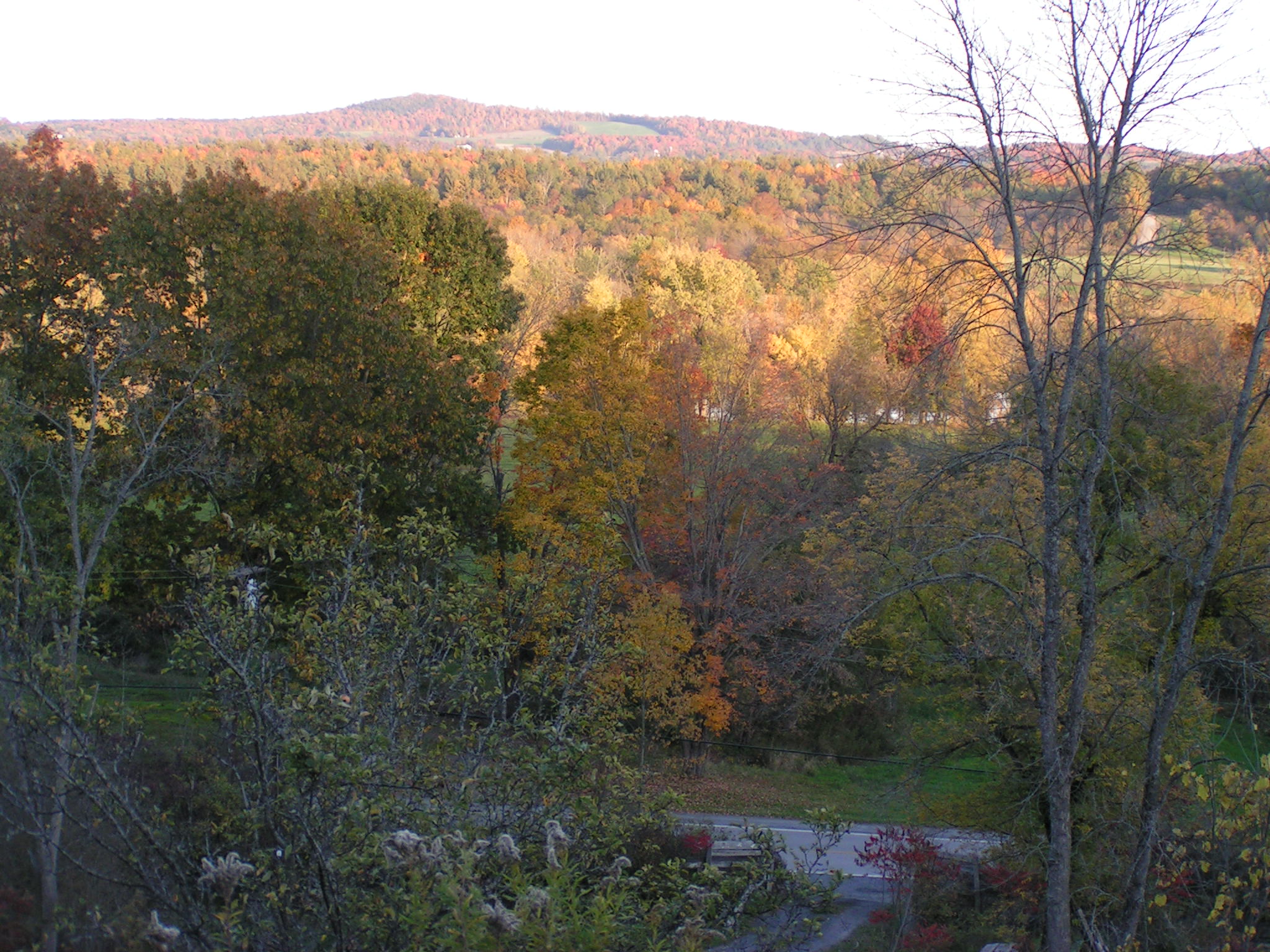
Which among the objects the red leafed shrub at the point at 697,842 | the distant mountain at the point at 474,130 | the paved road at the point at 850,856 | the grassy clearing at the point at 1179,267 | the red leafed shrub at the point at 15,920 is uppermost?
the distant mountain at the point at 474,130

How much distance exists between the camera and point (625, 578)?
68.1ft

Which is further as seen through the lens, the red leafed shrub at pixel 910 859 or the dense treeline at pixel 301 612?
the red leafed shrub at pixel 910 859

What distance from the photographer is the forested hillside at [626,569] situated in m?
5.37

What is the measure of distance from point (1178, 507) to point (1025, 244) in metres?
7.91

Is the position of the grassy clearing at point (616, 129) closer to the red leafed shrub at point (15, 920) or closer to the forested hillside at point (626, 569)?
the forested hillside at point (626, 569)

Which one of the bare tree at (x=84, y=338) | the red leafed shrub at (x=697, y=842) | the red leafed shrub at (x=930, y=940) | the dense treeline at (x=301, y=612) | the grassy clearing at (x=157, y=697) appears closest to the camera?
the dense treeline at (x=301, y=612)

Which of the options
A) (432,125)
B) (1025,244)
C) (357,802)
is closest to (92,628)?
(357,802)

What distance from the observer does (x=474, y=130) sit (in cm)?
17562

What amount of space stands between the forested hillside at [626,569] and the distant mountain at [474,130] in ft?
253

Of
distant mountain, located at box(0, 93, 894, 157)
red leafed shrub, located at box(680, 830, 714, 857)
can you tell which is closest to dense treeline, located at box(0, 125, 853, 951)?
red leafed shrub, located at box(680, 830, 714, 857)

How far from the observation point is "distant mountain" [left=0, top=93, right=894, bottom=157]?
372 ft

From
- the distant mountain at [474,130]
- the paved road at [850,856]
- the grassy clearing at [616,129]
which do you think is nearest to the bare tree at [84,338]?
the paved road at [850,856]

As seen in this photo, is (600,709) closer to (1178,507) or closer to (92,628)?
(92,628)

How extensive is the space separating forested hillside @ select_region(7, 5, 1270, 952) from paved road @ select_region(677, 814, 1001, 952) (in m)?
0.62
